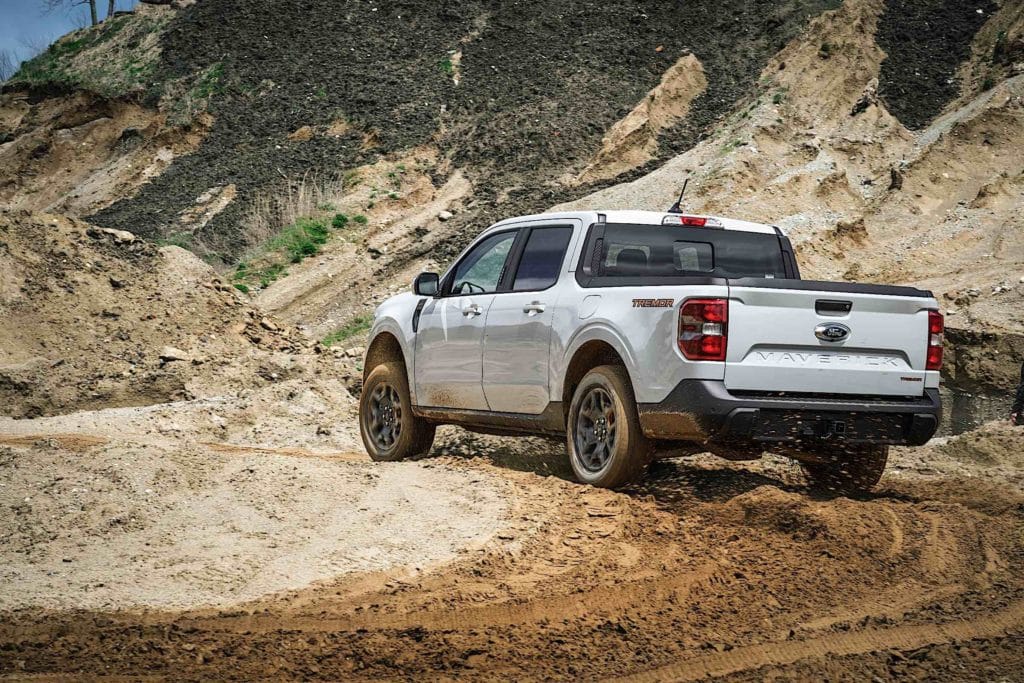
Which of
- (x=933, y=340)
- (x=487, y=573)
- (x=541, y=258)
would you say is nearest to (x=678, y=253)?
(x=541, y=258)

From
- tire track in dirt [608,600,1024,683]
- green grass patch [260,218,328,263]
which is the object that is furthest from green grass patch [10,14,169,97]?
tire track in dirt [608,600,1024,683]

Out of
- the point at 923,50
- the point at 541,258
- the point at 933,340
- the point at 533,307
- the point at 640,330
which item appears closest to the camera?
the point at 640,330

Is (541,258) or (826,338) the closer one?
(826,338)

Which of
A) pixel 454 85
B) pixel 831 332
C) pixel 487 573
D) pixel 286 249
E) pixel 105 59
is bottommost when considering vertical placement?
pixel 487 573

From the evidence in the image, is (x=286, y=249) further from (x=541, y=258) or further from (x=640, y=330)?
(x=640, y=330)

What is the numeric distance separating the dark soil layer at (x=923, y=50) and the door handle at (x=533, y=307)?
18422mm

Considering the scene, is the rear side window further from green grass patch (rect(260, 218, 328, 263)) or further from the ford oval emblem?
green grass patch (rect(260, 218, 328, 263))

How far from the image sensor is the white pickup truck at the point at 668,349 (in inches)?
243

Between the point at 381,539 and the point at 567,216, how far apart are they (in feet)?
9.27

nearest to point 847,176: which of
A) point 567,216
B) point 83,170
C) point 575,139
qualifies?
point 575,139

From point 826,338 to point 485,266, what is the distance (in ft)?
9.12

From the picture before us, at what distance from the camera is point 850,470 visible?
7.47 metres

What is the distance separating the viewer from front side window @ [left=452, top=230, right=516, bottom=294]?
8.23 metres

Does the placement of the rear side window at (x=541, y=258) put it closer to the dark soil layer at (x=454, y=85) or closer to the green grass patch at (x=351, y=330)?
the green grass patch at (x=351, y=330)
